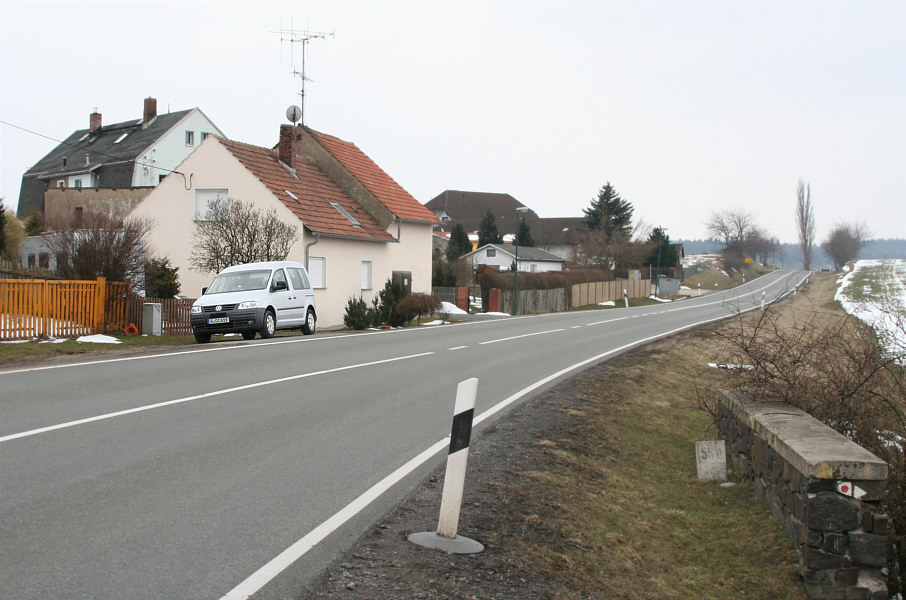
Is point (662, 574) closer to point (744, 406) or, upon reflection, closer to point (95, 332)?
point (744, 406)

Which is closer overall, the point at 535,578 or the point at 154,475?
the point at 535,578

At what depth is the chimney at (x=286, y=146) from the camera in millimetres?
37281

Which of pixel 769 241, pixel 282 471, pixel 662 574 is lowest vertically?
pixel 662 574

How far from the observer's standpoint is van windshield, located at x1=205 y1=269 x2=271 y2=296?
21172 millimetres

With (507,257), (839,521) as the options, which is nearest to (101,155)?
(507,257)

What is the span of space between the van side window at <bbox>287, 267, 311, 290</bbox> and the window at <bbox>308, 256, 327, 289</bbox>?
9081 millimetres

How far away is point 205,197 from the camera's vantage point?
3384cm

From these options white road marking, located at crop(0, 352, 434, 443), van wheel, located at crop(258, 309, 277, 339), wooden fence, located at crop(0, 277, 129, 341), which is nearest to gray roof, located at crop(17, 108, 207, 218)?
wooden fence, located at crop(0, 277, 129, 341)

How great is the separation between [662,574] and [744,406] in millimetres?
3123

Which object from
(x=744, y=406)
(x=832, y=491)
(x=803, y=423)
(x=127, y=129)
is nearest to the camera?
(x=832, y=491)

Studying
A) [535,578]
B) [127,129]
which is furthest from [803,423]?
[127,129]

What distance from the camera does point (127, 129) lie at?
6719 centimetres

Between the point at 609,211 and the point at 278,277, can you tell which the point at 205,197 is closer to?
the point at 278,277

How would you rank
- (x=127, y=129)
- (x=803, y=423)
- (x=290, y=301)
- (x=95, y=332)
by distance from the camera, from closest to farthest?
(x=803, y=423)
(x=95, y=332)
(x=290, y=301)
(x=127, y=129)
